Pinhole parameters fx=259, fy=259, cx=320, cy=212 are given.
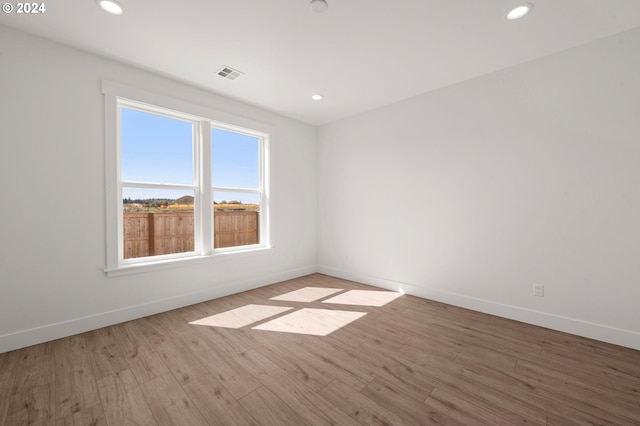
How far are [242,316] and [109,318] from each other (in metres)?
1.30

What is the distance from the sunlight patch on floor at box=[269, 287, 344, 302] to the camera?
3408 mm

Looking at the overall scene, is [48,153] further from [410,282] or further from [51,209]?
[410,282]

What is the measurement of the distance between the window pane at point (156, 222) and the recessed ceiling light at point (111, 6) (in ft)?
5.41

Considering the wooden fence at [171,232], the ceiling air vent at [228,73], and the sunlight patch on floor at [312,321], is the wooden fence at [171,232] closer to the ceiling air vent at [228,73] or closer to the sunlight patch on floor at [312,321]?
the sunlight patch on floor at [312,321]

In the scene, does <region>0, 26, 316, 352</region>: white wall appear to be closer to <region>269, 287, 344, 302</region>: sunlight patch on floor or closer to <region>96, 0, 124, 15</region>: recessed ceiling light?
<region>96, 0, 124, 15</region>: recessed ceiling light

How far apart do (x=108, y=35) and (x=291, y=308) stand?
3214mm

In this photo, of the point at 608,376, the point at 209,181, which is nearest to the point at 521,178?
the point at 608,376

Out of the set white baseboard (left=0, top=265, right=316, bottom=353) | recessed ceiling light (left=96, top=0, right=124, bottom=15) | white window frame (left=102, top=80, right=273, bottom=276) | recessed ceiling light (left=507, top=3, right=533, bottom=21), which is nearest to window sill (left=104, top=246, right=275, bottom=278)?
white window frame (left=102, top=80, right=273, bottom=276)

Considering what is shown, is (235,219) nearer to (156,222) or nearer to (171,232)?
(171,232)

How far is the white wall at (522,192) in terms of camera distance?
227 centimetres

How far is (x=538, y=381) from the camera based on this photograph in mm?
1805

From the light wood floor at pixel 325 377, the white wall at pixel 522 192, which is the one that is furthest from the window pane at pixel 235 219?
the white wall at pixel 522 192

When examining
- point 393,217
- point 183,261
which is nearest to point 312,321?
point 183,261

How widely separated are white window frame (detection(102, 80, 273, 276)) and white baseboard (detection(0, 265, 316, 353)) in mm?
421
